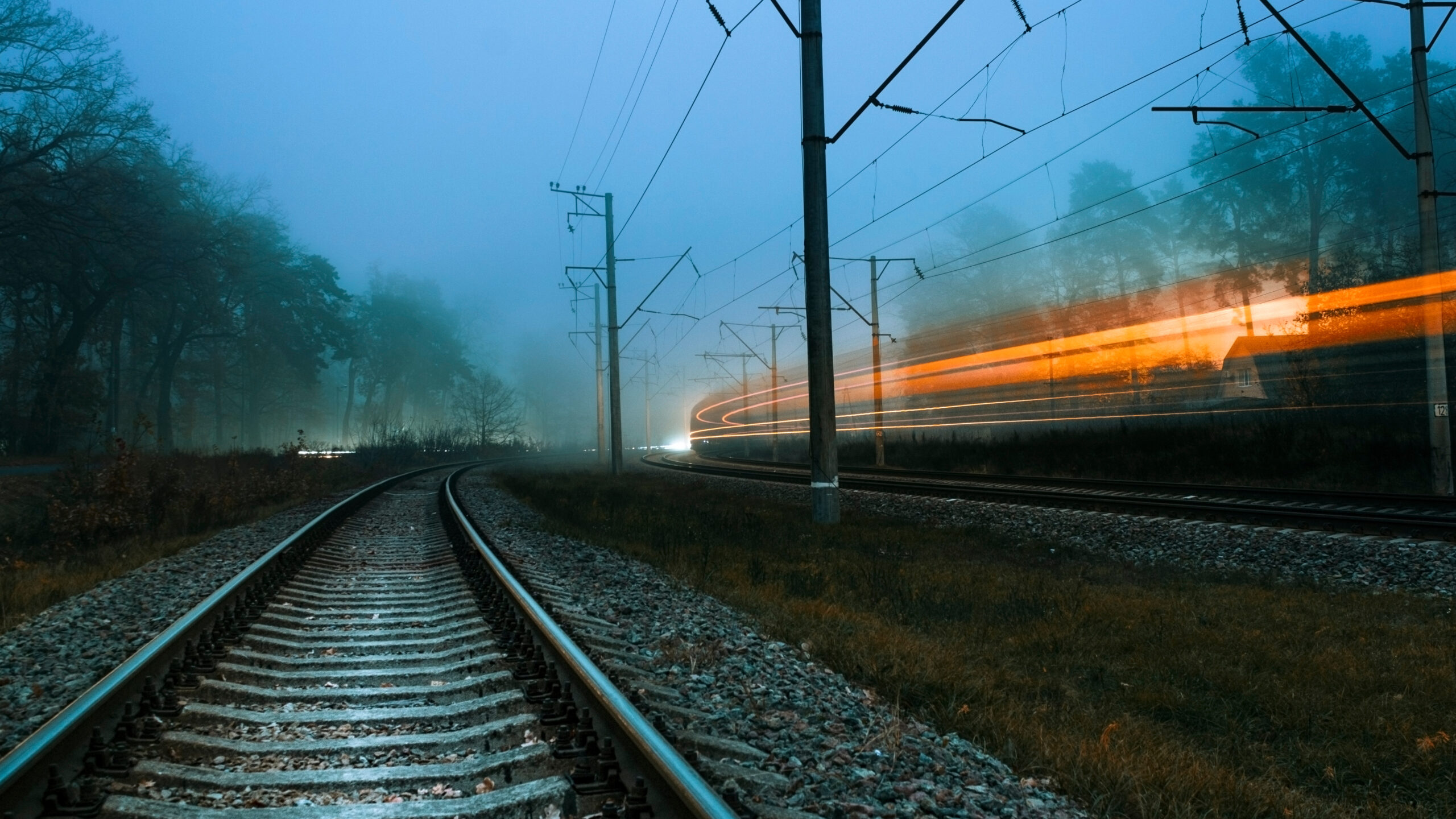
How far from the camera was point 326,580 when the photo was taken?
27.6ft

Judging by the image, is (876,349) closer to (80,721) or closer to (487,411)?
(80,721)

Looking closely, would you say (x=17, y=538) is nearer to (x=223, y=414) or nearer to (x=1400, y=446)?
(x=1400, y=446)

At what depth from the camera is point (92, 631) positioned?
6379 mm

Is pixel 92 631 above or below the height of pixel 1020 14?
below

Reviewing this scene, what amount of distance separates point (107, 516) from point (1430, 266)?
22.3m

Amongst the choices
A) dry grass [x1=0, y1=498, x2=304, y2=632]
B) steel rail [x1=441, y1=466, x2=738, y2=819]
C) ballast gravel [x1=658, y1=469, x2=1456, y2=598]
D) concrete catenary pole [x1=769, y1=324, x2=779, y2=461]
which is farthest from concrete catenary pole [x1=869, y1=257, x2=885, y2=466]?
steel rail [x1=441, y1=466, x2=738, y2=819]

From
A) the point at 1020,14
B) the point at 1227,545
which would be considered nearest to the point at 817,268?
the point at 1020,14

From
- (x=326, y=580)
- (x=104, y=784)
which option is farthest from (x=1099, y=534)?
(x=104, y=784)

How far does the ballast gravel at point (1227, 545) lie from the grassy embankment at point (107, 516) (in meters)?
11.1

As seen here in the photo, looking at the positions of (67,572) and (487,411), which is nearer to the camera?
(67,572)

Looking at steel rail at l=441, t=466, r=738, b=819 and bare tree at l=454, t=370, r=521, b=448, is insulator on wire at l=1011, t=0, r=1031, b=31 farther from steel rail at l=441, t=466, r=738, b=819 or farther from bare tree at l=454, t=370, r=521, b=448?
bare tree at l=454, t=370, r=521, b=448

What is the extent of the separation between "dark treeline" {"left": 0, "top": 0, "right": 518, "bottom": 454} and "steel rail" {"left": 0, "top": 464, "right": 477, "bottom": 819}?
45.0 ft

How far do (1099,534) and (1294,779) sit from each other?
800 centimetres

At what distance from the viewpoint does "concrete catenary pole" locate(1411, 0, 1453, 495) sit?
1475cm
